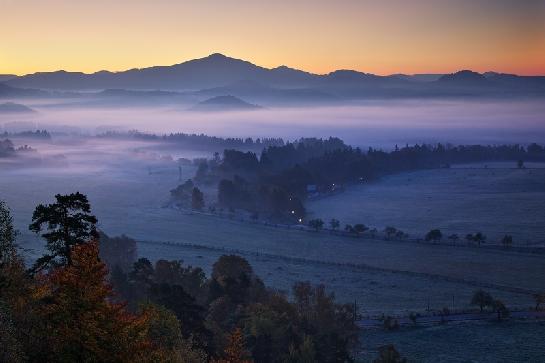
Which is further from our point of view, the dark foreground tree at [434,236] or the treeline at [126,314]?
the dark foreground tree at [434,236]

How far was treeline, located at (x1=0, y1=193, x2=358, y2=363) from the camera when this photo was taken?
54.6ft

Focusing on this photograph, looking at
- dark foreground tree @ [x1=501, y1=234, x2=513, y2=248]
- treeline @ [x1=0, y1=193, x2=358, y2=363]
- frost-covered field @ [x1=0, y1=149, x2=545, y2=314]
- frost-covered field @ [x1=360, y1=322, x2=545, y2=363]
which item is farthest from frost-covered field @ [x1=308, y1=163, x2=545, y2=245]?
treeline @ [x1=0, y1=193, x2=358, y2=363]

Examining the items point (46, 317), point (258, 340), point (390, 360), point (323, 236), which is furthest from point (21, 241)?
point (46, 317)

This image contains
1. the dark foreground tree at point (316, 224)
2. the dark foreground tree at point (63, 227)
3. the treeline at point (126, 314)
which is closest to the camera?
the treeline at point (126, 314)

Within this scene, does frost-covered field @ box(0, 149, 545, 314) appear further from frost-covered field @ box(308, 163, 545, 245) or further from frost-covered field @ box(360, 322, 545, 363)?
frost-covered field @ box(360, 322, 545, 363)

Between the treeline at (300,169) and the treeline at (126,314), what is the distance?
6139 centimetres

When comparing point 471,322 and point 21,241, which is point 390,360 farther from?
point 21,241

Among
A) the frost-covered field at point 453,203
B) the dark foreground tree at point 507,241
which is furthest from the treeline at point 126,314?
the frost-covered field at point 453,203

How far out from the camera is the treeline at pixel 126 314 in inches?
655

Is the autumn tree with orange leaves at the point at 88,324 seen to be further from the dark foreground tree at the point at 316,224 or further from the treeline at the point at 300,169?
the treeline at the point at 300,169

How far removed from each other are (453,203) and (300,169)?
110 feet

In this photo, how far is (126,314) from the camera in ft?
64.3

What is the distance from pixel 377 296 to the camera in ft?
192

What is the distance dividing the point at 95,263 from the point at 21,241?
231 feet
